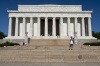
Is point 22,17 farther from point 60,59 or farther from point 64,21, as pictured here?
point 60,59

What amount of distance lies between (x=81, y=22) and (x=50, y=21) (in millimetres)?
13014

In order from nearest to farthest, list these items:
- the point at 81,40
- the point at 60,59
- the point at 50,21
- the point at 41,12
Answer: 1. the point at 60,59
2. the point at 81,40
3. the point at 41,12
4. the point at 50,21

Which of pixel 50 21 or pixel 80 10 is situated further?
pixel 50 21

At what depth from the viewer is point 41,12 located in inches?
2933

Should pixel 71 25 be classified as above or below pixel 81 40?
above

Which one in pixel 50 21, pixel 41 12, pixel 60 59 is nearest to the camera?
pixel 60 59

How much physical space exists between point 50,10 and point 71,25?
995 centimetres

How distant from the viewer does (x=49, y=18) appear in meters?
77.4

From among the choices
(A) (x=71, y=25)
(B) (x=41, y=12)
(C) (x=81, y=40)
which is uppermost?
(B) (x=41, y=12)

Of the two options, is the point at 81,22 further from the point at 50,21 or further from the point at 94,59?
the point at 94,59

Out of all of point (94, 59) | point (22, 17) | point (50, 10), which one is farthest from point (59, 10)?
point (94, 59)

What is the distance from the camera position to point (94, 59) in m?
21.0

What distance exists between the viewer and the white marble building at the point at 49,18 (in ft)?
244

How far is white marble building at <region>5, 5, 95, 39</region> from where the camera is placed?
244 feet
